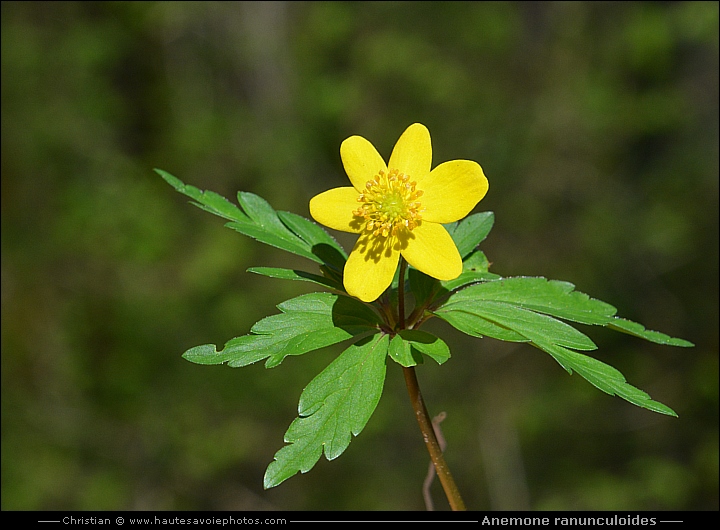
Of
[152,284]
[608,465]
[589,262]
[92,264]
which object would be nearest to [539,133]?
[589,262]

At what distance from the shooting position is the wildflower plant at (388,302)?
3.92 ft

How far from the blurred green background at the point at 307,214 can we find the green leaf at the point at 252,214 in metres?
4.17

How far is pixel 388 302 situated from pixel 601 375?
47 centimetres

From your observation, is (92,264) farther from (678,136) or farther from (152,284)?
(678,136)

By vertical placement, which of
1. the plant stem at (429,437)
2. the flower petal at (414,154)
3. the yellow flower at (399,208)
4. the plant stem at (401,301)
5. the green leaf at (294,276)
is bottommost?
the plant stem at (429,437)

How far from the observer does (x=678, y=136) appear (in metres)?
6.02

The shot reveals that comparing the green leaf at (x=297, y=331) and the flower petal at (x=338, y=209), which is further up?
the flower petal at (x=338, y=209)

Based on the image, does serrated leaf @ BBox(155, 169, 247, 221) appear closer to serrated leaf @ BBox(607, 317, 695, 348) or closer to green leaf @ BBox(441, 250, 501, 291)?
green leaf @ BBox(441, 250, 501, 291)

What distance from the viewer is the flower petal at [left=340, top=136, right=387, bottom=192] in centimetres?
142

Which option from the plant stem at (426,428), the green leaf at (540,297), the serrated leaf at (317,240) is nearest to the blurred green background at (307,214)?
the serrated leaf at (317,240)

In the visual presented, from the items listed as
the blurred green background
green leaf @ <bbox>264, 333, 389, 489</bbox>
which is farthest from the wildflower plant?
the blurred green background

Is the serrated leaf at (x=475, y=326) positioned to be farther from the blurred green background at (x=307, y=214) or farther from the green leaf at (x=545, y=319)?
the blurred green background at (x=307, y=214)

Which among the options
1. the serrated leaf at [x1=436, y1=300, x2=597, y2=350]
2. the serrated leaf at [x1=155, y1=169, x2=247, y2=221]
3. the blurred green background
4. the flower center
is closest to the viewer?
the serrated leaf at [x1=436, y1=300, x2=597, y2=350]

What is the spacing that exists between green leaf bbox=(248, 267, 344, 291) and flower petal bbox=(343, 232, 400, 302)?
84mm
